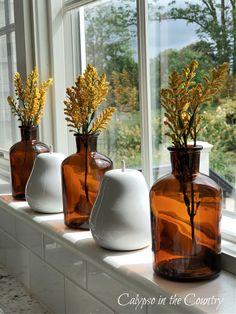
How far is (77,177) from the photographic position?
1186 millimetres

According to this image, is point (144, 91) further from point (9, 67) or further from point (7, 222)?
point (9, 67)

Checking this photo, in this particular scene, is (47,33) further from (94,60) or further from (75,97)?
(75,97)

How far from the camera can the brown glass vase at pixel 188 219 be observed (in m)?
0.86

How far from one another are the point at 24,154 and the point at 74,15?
1.40 feet

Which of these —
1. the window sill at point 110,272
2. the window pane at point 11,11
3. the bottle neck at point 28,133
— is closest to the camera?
the window sill at point 110,272

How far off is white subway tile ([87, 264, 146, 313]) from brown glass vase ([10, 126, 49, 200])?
1.54 feet

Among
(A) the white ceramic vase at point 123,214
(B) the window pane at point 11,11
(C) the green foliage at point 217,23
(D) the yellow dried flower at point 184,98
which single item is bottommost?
(A) the white ceramic vase at point 123,214

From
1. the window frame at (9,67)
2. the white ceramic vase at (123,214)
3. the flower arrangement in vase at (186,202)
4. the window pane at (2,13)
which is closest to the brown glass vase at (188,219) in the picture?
the flower arrangement in vase at (186,202)

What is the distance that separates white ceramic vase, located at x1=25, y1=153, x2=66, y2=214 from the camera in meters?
1.30

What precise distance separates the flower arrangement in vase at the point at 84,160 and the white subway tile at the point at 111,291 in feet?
0.42

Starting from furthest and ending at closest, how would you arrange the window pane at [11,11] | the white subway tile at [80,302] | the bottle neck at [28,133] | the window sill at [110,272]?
the window pane at [11,11]
the bottle neck at [28,133]
the white subway tile at [80,302]
the window sill at [110,272]

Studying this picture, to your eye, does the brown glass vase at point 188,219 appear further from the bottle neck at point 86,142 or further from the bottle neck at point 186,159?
the bottle neck at point 86,142

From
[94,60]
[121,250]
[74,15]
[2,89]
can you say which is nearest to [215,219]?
[121,250]

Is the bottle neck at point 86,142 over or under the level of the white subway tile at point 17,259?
over
